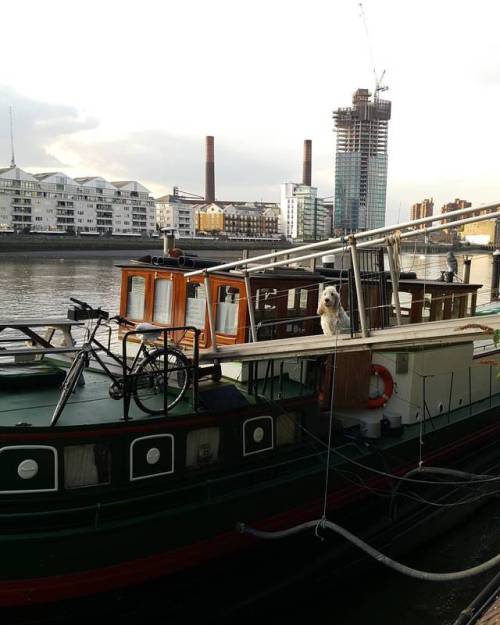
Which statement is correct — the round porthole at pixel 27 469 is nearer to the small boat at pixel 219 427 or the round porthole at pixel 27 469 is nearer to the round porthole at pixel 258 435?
the small boat at pixel 219 427

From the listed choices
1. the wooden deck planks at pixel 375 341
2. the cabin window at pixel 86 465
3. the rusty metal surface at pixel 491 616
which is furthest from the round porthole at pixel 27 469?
the rusty metal surface at pixel 491 616

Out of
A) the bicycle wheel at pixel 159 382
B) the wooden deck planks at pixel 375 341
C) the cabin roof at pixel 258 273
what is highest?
the cabin roof at pixel 258 273

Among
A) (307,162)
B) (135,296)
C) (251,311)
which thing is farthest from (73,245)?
(307,162)

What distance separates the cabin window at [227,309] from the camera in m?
10.0

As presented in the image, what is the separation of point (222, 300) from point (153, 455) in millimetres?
3392

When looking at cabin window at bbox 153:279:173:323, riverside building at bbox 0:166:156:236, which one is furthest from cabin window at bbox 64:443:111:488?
riverside building at bbox 0:166:156:236

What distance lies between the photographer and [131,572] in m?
7.25

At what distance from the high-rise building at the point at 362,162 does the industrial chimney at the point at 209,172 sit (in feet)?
108

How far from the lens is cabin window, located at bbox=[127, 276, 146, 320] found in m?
11.1

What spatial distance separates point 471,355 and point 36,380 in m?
8.88

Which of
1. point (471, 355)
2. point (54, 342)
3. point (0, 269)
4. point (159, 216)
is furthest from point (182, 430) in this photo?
point (159, 216)

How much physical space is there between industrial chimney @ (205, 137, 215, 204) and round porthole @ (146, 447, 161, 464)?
483 ft

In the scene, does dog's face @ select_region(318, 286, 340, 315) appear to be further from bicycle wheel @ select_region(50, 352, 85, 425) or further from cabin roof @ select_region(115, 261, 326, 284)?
bicycle wheel @ select_region(50, 352, 85, 425)

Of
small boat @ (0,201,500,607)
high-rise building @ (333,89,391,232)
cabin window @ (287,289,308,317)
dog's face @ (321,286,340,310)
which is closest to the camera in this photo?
small boat @ (0,201,500,607)
